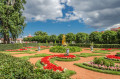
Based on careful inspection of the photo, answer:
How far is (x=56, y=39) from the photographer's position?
47.1 metres

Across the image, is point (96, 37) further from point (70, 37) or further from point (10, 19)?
point (10, 19)

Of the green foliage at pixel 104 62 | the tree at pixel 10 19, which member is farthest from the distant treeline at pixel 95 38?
the green foliage at pixel 104 62

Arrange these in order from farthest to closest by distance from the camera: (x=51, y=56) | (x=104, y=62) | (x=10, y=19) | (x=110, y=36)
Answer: (x=110, y=36) < (x=10, y=19) < (x=51, y=56) < (x=104, y=62)

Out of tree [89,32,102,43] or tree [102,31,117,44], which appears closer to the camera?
tree [102,31,117,44]

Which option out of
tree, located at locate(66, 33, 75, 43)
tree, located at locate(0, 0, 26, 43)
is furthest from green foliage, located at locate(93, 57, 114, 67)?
tree, located at locate(66, 33, 75, 43)

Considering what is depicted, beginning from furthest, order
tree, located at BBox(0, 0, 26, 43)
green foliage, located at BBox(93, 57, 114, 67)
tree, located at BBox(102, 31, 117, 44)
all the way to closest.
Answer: tree, located at BBox(102, 31, 117, 44)
tree, located at BBox(0, 0, 26, 43)
green foliage, located at BBox(93, 57, 114, 67)

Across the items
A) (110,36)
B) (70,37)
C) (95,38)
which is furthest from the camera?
(70,37)

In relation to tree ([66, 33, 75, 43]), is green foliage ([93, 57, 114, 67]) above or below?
below

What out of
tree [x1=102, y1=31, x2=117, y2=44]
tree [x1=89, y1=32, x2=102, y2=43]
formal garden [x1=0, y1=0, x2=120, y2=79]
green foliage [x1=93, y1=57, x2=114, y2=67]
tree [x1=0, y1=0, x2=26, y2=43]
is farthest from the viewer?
tree [x1=89, y1=32, x2=102, y2=43]

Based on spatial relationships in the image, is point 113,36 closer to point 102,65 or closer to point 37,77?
point 102,65

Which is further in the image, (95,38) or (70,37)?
(70,37)

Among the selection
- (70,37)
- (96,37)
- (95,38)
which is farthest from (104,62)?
(70,37)

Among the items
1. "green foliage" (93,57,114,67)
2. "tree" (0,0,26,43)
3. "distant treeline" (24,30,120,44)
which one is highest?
"tree" (0,0,26,43)

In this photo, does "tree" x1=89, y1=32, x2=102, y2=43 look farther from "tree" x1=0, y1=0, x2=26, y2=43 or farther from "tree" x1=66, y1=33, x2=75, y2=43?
"tree" x1=0, y1=0, x2=26, y2=43
